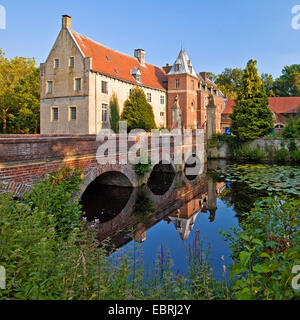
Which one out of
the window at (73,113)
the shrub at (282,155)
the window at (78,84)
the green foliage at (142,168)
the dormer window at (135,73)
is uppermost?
the dormer window at (135,73)

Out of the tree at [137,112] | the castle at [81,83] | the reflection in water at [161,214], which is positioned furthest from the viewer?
the tree at [137,112]

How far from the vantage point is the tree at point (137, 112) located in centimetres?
2653

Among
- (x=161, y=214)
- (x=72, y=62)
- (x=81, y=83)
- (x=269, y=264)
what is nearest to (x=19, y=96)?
(x=72, y=62)

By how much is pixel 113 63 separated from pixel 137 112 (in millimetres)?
5739

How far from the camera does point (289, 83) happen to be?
52531mm

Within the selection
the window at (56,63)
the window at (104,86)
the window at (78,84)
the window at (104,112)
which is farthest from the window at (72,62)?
the window at (104,112)

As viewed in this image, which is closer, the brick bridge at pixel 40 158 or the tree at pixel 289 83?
the brick bridge at pixel 40 158

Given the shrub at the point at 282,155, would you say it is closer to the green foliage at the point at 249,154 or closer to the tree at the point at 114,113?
the green foliage at the point at 249,154

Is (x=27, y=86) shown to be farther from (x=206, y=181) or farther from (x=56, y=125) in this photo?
(x=206, y=181)

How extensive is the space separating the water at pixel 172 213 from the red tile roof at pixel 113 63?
14995 mm

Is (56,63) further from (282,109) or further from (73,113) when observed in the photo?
(282,109)

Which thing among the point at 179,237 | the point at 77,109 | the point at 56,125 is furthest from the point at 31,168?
the point at 56,125

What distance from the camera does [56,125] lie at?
25.5 metres
